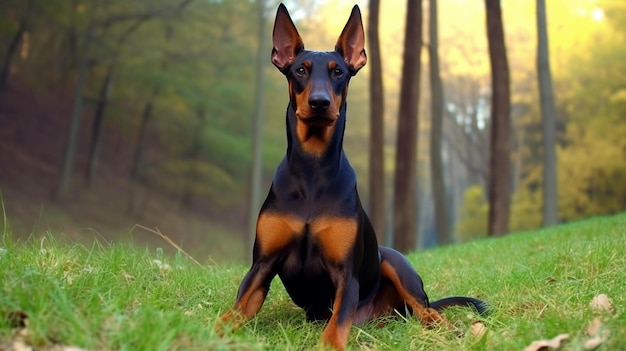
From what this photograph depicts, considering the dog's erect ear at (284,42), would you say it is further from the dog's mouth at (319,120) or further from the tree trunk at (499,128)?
the tree trunk at (499,128)

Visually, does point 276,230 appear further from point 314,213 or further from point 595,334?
point 595,334

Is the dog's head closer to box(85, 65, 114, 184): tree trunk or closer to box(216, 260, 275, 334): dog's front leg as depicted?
box(216, 260, 275, 334): dog's front leg

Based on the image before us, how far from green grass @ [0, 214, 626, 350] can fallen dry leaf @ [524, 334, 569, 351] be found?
46 mm

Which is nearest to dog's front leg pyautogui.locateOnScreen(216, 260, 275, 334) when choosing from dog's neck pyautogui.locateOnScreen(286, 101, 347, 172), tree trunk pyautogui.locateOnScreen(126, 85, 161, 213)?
dog's neck pyautogui.locateOnScreen(286, 101, 347, 172)

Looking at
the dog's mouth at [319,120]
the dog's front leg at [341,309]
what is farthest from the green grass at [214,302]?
the dog's mouth at [319,120]

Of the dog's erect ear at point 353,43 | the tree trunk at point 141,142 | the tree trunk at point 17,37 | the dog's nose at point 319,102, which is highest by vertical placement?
the tree trunk at point 17,37

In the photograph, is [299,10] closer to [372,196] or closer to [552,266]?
[372,196]

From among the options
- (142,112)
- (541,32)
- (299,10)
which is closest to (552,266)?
(541,32)

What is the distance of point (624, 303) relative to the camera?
3754 mm

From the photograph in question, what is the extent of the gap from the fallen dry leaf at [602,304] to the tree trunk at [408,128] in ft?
33.5

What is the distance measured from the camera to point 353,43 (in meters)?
4.37

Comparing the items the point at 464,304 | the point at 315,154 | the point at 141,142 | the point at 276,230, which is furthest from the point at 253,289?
the point at 141,142

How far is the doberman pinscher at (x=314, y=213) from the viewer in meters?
3.80

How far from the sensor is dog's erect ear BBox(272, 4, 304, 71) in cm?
425
